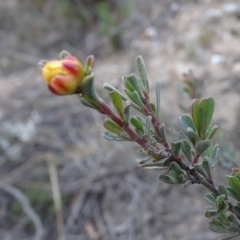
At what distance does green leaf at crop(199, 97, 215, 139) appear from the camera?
0.60 meters

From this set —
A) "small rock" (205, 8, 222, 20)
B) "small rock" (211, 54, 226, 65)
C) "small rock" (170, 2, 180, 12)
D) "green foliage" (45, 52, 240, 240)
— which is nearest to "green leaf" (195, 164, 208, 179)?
"green foliage" (45, 52, 240, 240)

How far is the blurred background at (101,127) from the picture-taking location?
2029mm

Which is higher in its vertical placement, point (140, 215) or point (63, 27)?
point (63, 27)

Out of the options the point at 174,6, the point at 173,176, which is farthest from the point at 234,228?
the point at 174,6

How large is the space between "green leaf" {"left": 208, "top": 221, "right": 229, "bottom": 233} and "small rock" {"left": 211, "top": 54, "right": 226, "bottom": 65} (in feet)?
7.26

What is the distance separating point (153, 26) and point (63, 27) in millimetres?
956

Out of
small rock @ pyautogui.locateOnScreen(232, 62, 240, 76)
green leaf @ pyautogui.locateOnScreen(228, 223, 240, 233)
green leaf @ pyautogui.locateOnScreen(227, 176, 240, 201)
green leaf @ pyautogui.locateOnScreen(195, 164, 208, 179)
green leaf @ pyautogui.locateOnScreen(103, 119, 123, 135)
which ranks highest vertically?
small rock @ pyautogui.locateOnScreen(232, 62, 240, 76)

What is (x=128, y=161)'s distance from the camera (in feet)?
7.29

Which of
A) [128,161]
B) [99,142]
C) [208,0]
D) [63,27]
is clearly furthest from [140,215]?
[63,27]

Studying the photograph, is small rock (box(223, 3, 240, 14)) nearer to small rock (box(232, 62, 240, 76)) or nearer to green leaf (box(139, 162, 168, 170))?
small rock (box(232, 62, 240, 76))

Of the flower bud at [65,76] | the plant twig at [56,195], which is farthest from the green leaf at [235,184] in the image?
the plant twig at [56,195]

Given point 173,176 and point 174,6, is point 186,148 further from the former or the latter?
point 174,6

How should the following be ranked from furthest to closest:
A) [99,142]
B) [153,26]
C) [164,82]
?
1. [153,26]
2. [164,82]
3. [99,142]

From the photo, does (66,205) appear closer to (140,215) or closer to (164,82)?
(140,215)
